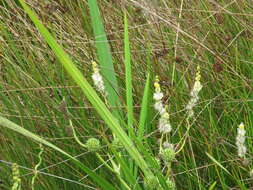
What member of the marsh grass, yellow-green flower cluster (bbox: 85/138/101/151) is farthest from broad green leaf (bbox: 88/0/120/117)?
Result: yellow-green flower cluster (bbox: 85/138/101/151)

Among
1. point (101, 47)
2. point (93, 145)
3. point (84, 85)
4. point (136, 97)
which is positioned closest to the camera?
point (84, 85)

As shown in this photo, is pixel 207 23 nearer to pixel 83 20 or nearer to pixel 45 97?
pixel 83 20

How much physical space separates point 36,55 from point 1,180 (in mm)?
577

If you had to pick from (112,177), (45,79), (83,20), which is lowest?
(112,177)

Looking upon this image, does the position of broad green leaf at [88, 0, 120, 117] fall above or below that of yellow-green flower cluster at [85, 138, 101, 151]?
above

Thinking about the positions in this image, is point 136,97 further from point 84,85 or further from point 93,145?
point 84,85

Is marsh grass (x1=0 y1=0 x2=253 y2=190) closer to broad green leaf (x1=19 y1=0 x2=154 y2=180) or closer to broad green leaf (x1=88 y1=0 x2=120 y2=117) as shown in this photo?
broad green leaf (x1=88 y1=0 x2=120 y2=117)

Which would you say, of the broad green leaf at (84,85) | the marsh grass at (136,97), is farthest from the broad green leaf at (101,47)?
the broad green leaf at (84,85)

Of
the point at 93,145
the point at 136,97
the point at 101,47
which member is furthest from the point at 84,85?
the point at 136,97

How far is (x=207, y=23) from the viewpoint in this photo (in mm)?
1922

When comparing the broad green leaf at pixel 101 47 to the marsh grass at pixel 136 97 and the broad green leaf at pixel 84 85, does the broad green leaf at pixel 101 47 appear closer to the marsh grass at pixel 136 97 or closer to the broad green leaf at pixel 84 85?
the marsh grass at pixel 136 97

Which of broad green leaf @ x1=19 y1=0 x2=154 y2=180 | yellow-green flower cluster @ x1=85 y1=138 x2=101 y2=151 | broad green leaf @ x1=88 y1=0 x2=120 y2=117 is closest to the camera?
broad green leaf @ x1=19 y1=0 x2=154 y2=180

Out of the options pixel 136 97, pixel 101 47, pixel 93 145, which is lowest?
pixel 136 97

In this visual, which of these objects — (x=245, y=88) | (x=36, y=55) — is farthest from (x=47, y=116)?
(x=245, y=88)
